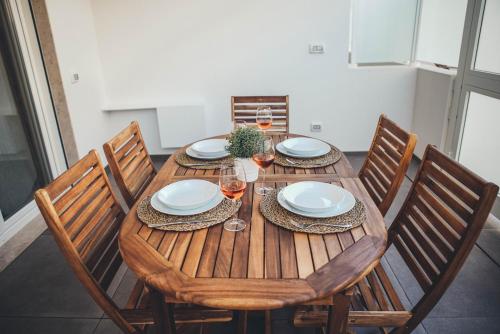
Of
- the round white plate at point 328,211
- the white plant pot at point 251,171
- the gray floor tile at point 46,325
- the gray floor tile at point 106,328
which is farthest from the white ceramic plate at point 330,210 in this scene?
the gray floor tile at point 46,325

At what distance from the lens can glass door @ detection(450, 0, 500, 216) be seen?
252cm

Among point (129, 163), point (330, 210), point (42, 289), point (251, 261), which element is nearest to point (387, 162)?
point (330, 210)

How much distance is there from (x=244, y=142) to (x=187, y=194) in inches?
12.2

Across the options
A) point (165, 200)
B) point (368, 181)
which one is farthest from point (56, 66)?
point (368, 181)

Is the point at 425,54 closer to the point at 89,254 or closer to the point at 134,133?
the point at 134,133

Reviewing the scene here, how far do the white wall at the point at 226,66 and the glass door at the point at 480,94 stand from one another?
796 mm

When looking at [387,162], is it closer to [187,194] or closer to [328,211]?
[328,211]

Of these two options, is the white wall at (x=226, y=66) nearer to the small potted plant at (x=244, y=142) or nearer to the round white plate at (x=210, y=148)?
the round white plate at (x=210, y=148)

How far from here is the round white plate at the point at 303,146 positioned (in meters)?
1.83

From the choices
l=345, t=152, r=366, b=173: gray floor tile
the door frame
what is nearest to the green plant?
the door frame

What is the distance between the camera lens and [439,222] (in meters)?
1.23

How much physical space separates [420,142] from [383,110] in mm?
482

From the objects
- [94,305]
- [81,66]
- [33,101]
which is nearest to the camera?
[94,305]

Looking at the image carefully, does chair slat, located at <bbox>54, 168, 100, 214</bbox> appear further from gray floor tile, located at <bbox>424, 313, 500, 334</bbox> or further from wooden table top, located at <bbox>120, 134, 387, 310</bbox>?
gray floor tile, located at <bbox>424, 313, 500, 334</bbox>
